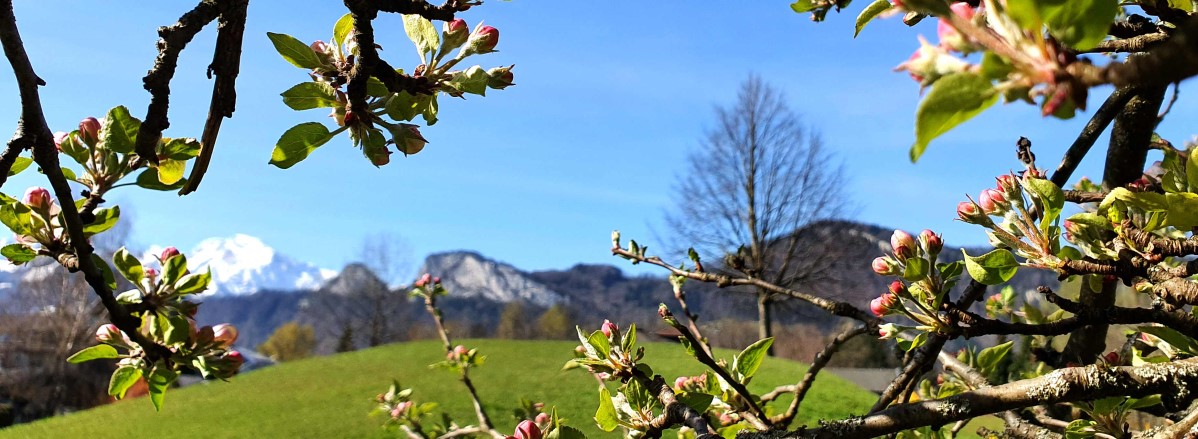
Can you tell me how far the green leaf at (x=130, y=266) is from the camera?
2.53 ft

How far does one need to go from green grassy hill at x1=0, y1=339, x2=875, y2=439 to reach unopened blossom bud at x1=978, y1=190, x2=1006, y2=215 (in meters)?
3.58

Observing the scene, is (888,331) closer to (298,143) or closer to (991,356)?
(991,356)

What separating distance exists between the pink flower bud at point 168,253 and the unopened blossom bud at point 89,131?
0.50 ft

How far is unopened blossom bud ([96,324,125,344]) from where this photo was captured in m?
0.79

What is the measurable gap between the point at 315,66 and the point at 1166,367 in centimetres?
78

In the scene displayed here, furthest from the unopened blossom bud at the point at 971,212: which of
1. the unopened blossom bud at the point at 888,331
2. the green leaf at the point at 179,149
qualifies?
the green leaf at the point at 179,149

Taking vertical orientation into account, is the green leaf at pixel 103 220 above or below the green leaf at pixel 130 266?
above

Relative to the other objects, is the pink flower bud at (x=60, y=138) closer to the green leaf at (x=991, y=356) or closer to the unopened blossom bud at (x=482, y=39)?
the unopened blossom bud at (x=482, y=39)

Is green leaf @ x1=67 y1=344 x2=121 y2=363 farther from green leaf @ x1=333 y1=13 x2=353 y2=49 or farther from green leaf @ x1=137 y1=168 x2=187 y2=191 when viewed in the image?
green leaf @ x1=333 y1=13 x2=353 y2=49

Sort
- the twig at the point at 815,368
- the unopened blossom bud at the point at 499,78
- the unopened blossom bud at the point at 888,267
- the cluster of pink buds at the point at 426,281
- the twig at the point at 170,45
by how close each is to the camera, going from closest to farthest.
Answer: the twig at the point at 170,45, the unopened blossom bud at the point at 499,78, the unopened blossom bud at the point at 888,267, the twig at the point at 815,368, the cluster of pink buds at the point at 426,281

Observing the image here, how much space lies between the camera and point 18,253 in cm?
77

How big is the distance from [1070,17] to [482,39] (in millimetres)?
479

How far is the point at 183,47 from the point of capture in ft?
1.73

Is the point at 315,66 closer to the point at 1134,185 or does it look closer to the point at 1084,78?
the point at 1084,78
